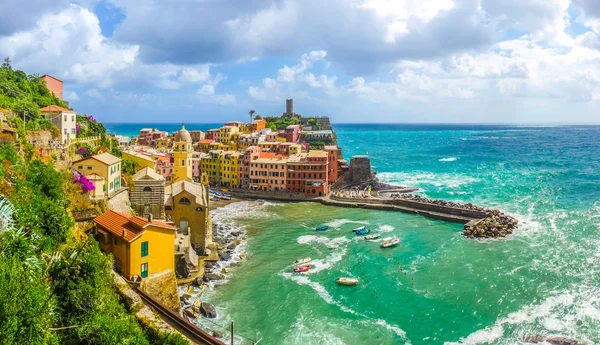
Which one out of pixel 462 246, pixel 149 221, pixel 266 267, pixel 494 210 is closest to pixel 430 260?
pixel 462 246

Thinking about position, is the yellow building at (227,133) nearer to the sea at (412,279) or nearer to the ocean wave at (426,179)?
the ocean wave at (426,179)

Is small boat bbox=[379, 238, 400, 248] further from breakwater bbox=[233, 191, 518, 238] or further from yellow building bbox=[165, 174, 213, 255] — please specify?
yellow building bbox=[165, 174, 213, 255]

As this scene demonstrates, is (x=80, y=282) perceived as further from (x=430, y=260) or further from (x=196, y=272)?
(x=430, y=260)

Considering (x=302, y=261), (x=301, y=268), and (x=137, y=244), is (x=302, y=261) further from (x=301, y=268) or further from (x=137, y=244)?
(x=137, y=244)

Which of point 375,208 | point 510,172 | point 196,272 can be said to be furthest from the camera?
point 510,172

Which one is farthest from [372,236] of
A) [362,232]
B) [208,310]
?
[208,310]

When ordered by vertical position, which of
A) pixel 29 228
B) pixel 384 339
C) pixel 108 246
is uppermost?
pixel 29 228

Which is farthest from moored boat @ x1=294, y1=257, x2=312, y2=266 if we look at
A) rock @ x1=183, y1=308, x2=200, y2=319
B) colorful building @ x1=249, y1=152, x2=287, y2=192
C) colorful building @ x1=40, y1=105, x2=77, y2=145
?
colorful building @ x1=249, y1=152, x2=287, y2=192
